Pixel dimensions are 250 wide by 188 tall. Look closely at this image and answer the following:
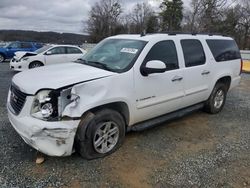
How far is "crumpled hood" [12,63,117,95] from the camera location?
360 cm

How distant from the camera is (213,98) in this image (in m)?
6.21

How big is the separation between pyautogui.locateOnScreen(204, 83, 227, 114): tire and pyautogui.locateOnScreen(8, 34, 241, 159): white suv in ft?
0.70

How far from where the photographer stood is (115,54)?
4.68 metres

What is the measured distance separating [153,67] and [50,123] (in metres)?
1.75

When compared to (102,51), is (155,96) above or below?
below

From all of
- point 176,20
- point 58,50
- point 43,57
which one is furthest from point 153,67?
point 176,20

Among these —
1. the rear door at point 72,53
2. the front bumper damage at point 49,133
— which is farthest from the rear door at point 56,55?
the front bumper damage at point 49,133

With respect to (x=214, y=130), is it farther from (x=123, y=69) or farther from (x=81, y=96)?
(x=81, y=96)

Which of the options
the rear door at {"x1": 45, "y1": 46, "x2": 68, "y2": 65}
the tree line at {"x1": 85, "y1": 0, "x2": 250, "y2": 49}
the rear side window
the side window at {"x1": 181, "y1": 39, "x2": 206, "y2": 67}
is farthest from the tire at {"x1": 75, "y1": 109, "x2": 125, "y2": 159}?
the tree line at {"x1": 85, "y1": 0, "x2": 250, "y2": 49}

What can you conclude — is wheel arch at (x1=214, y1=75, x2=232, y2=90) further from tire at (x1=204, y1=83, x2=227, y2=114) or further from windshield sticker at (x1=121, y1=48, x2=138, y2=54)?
windshield sticker at (x1=121, y1=48, x2=138, y2=54)

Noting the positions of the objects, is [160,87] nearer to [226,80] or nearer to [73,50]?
[226,80]

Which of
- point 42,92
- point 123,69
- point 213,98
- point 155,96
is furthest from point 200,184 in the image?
point 213,98

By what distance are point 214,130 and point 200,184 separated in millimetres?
2112

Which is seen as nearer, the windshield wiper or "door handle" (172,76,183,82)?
the windshield wiper
